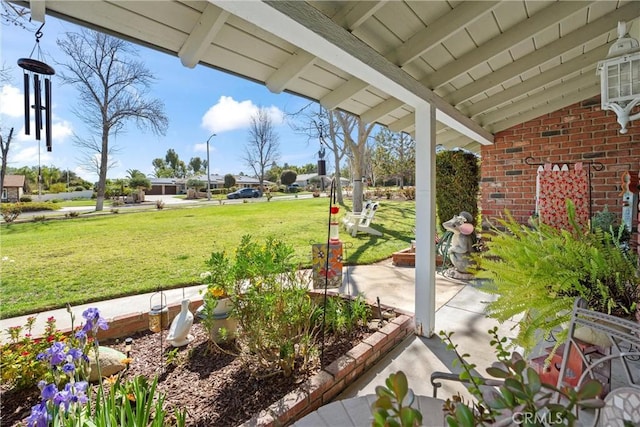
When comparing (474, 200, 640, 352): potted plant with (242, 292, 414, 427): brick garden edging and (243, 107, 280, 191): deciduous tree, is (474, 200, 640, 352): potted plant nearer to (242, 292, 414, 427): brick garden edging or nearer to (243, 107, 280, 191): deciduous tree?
(242, 292, 414, 427): brick garden edging

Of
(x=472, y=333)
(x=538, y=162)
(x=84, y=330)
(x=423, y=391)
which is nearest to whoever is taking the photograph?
(x=84, y=330)

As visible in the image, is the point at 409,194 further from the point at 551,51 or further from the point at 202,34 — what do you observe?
the point at 202,34

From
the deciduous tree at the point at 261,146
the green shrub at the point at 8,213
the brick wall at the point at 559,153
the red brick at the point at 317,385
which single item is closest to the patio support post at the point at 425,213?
the red brick at the point at 317,385

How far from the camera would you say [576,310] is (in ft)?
3.04

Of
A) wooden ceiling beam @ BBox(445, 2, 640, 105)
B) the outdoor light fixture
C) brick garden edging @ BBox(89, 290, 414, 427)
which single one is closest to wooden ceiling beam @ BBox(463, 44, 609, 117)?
wooden ceiling beam @ BBox(445, 2, 640, 105)

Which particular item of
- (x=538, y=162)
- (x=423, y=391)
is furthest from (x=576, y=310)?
(x=538, y=162)

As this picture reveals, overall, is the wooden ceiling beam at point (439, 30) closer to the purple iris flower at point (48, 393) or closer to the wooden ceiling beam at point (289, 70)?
the wooden ceiling beam at point (289, 70)

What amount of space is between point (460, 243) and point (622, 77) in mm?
3005

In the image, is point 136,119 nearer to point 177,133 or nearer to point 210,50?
point 177,133

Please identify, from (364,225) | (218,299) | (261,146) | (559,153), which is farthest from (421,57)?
(261,146)

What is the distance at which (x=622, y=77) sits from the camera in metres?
1.31

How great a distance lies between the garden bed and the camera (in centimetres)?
157

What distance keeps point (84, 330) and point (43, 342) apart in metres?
0.96

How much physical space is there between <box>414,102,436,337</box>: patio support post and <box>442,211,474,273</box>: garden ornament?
187cm
